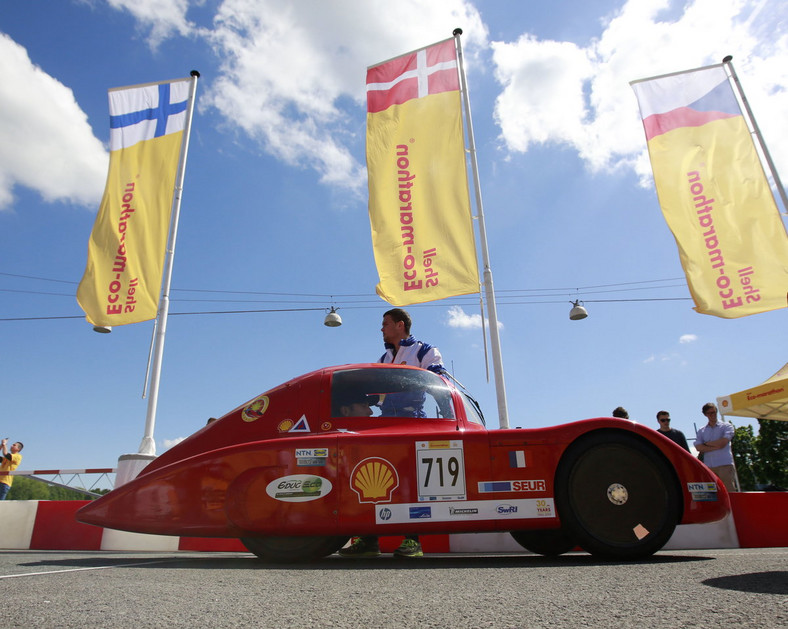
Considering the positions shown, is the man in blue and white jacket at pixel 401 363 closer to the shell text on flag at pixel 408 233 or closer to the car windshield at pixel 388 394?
the car windshield at pixel 388 394

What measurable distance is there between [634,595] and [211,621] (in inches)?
50.5

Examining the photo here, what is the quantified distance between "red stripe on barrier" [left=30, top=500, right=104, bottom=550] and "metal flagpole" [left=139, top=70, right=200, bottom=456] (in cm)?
116

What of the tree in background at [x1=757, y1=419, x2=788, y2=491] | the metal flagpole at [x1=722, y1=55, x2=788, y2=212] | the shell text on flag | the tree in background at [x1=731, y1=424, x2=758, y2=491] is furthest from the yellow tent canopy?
the tree in background at [x1=731, y1=424, x2=758, y2=491]

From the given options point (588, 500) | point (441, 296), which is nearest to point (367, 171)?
point (441, 296)

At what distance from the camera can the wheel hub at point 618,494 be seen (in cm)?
312

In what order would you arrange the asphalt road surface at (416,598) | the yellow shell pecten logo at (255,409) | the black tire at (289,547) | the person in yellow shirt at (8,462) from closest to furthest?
the asphalt road surface at (416,598) → the black tire at (289,547) → the yellow shell pecten logo at (255,409) → the person in yellow shirt at (8,462)

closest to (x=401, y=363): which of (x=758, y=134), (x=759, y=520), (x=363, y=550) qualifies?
(x=363, y=550)

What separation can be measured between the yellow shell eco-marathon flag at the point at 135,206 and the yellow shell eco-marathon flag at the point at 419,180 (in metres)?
3.70

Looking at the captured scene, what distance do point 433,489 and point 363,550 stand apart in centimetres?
115

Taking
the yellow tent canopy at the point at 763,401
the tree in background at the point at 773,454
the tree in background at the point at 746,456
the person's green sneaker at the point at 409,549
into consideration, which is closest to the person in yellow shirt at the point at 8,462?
the person's green sneaker at the point at 409,549

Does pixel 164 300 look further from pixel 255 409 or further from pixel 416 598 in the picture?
pixel 416 598

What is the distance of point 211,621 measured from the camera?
1395 millimetres

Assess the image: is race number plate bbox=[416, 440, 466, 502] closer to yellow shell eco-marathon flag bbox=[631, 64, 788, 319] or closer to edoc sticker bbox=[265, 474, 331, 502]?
edoc sticker bbox=[265, 474, 331, 502]

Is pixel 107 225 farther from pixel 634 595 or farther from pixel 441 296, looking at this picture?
pixel 634 595
